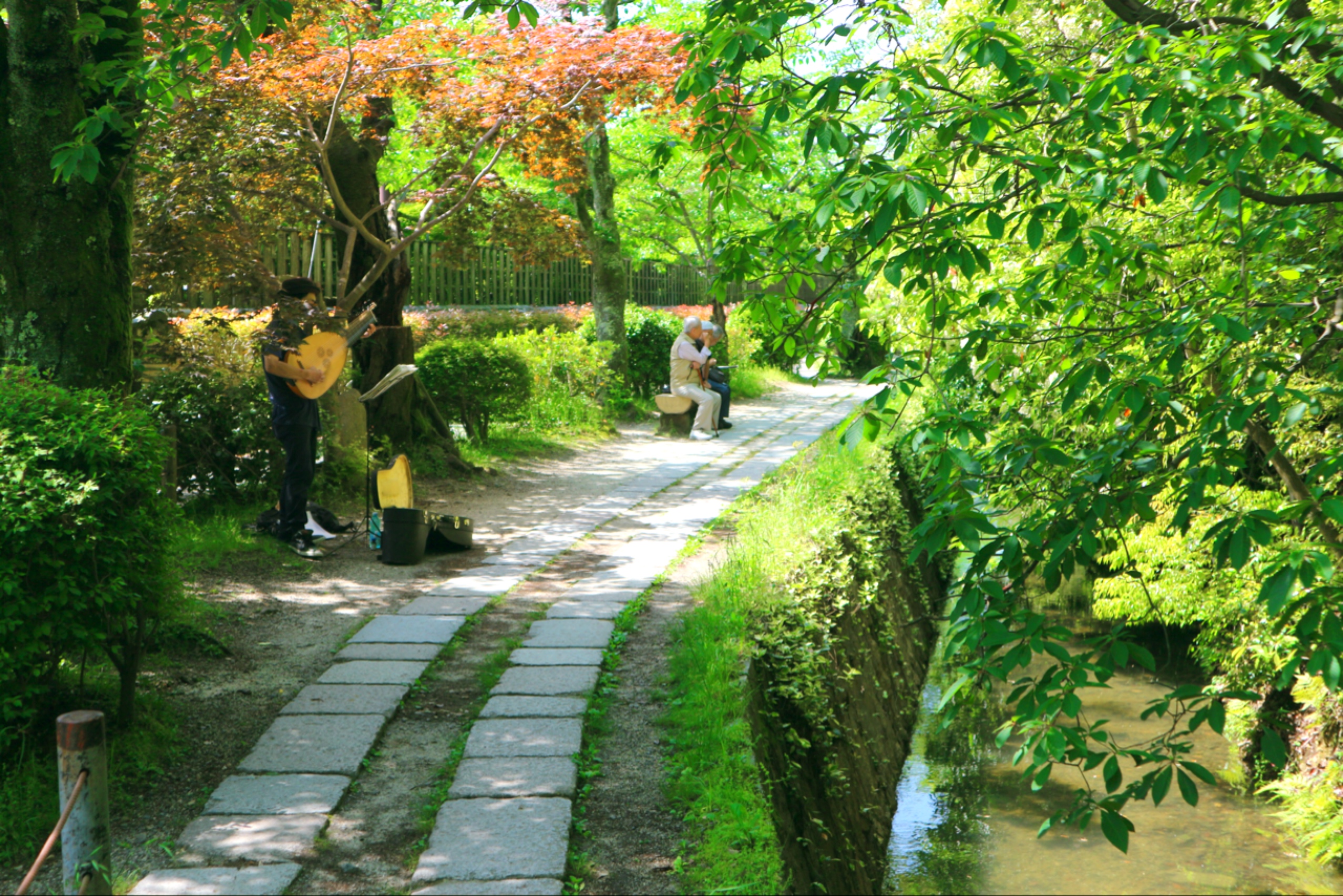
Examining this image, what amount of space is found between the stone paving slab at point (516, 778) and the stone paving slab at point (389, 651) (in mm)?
1263

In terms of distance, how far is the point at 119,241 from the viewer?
4957 millimetres

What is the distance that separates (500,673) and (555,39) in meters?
5.83

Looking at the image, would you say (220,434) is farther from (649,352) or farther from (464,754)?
(649,352)

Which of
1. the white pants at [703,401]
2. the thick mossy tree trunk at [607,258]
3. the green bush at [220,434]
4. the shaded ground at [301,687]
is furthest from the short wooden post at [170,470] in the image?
the thick mossy tree trunk at [607,258]

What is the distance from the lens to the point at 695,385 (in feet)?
44.8

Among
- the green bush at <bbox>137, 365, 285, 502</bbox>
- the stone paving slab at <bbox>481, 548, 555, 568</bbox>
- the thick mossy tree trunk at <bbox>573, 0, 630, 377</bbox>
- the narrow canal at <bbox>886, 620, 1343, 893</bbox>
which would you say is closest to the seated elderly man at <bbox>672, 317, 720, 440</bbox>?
the thick mossy tree trunk at <bbox>573, 0, 630, 377</bbox>

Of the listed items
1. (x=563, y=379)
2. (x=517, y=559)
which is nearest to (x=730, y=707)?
(x=517, y=559)

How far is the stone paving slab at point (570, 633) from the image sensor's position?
17.7 feet

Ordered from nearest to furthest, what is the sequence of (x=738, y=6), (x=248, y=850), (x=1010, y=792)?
(x=248, y=850) → (x=738, y=6) → (x=1010, y=792)

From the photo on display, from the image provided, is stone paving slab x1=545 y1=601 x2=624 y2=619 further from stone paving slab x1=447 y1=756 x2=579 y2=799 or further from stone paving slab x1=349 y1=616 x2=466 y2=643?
stone paving slab x1=447 y1=756 x2=579 y2=799

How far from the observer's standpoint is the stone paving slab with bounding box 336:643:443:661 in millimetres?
5203

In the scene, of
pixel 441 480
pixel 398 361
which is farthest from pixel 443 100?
pixel 441 480

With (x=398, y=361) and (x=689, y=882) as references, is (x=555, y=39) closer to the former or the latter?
(x=398, y=361)

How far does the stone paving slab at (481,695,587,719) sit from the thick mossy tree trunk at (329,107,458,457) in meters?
5.63
